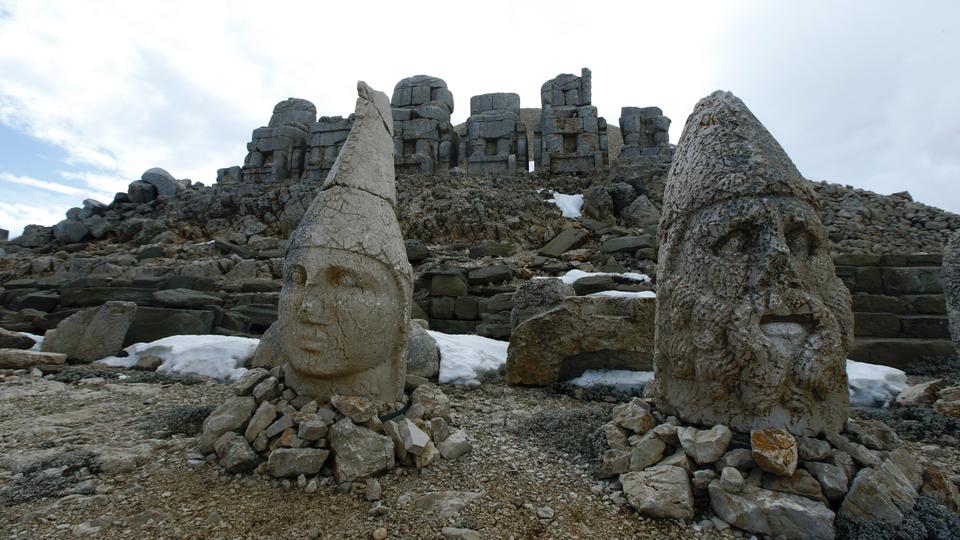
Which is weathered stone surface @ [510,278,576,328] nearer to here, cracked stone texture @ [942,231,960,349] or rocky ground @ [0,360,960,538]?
rocky ground @ [0,360,960,538]

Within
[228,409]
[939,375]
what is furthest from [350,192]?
[939,375]

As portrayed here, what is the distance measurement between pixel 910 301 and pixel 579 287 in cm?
513

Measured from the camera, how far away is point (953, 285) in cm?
463

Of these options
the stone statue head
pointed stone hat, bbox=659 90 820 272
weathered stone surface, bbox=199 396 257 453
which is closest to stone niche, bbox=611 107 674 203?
pointed stone hat, bbox=659 90 820 272

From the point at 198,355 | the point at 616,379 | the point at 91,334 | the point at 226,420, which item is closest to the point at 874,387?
the point at 616,379

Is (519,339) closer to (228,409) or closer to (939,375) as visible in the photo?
(228,409)

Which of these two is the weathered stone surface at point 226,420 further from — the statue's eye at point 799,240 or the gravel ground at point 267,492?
the statue's eye at point 799,240

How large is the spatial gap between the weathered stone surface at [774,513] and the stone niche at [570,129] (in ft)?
48.4

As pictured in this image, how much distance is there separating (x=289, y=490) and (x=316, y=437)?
1.01 feet

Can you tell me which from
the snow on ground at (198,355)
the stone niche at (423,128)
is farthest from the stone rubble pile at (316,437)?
the stone niche at (423,128)

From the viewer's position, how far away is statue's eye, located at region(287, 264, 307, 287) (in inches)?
119

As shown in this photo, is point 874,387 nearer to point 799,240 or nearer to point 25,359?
point 799,240

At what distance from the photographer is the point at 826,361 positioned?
2322mm

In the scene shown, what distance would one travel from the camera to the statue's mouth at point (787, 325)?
2379 millimetres
